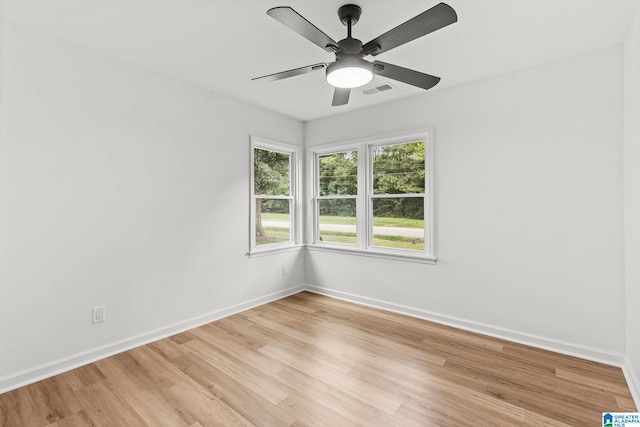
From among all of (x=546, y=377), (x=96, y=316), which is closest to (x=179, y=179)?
(x=96, y=316)

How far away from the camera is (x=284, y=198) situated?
433 centimetres

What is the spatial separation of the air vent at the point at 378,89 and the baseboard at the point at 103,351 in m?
2.82

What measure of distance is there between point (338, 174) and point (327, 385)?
281 centimetres

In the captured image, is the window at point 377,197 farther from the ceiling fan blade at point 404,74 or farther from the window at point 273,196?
the ceiling fan blade at point 404,74

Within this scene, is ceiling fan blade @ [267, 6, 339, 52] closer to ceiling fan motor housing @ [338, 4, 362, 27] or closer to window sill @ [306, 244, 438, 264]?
ceiling fan motor housing @ [338, 4, 362, 27]

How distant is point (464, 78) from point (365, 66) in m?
1.67

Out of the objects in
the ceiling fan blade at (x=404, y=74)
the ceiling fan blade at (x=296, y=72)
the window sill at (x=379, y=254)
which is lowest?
the window sill at (x=379, y=254)

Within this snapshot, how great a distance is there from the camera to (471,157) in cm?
313

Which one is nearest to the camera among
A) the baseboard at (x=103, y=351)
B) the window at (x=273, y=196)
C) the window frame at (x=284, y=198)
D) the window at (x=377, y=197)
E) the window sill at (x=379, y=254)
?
the baseboard at (x=103, y=351)

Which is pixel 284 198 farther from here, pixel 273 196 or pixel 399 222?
pixel 399 222

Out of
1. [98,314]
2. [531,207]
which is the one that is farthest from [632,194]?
[98,314]

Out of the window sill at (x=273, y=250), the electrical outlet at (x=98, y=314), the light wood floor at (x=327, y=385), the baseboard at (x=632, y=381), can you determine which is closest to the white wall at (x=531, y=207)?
the baseboard at (x=632, y=381)

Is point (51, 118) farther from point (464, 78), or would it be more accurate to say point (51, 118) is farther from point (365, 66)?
point (464, 78)

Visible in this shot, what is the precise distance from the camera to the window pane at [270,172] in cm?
402
